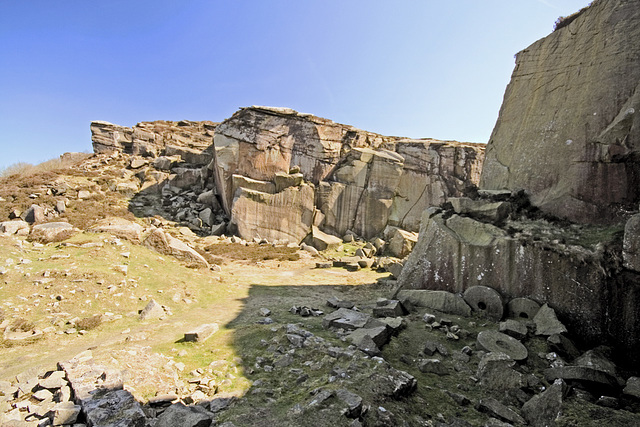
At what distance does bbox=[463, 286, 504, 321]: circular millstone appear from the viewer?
682cm

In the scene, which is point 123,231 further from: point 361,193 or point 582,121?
point 361,193

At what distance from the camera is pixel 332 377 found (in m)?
4.04

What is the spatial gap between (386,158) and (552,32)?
14.1 m

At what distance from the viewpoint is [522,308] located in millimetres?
6621

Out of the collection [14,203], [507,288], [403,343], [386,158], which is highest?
[386,158]

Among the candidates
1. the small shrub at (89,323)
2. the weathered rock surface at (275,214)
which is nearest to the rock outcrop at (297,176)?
the weathered rock surface at (275,214)

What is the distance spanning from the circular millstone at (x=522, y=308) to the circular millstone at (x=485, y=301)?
0.20m

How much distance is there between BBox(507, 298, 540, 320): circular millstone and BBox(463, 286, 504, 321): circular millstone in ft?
0.64

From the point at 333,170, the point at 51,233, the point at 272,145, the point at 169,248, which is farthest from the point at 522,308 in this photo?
the point at 272,145

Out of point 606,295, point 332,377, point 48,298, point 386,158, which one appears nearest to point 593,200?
point 606,295

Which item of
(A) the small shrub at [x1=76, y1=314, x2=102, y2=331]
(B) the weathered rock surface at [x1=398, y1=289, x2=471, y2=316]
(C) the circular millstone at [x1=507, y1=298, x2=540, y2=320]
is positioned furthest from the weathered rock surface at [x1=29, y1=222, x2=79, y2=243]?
(C) the circular millstone at [x1=507, y1=298, x2=540, y2=320]

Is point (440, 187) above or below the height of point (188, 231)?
above

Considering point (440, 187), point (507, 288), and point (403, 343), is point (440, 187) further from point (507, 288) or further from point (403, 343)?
point (403, 343)

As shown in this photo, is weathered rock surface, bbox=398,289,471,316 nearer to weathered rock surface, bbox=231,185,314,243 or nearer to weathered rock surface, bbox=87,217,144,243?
weathered rock surface, bbox=87,217,144,243
